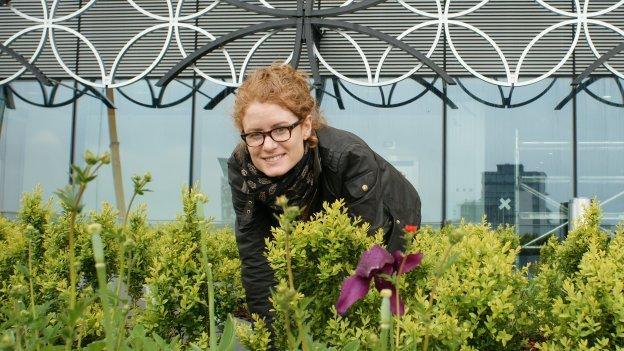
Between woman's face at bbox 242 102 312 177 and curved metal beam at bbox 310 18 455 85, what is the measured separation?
7.24 metres

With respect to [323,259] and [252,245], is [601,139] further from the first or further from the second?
[323,259]

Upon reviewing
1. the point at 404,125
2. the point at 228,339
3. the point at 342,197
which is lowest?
the point at 228,339

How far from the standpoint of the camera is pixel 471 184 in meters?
12.0

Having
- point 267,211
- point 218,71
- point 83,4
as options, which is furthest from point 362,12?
point 267,211

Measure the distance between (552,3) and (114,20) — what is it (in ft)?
23.5

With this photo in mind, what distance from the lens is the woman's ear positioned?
244 cm

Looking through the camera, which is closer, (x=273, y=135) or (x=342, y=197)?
(x=273, y=135)

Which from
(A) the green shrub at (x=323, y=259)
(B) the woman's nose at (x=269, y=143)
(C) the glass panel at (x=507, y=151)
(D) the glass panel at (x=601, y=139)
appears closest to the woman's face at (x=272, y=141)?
(B) the woman's nose at (x=269, y=143)

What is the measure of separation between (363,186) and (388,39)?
23.4 ft

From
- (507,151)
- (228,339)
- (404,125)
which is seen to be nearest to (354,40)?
(404,125)

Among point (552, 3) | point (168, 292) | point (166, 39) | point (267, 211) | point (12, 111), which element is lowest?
point (168, 292)

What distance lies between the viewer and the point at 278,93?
229cm

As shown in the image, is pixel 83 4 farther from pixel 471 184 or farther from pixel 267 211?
pixel 267 211

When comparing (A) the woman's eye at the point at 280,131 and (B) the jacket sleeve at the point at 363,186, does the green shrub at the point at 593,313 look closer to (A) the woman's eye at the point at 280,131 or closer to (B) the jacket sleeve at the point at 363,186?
(B) the jacket sleeve at the point at 363,186
